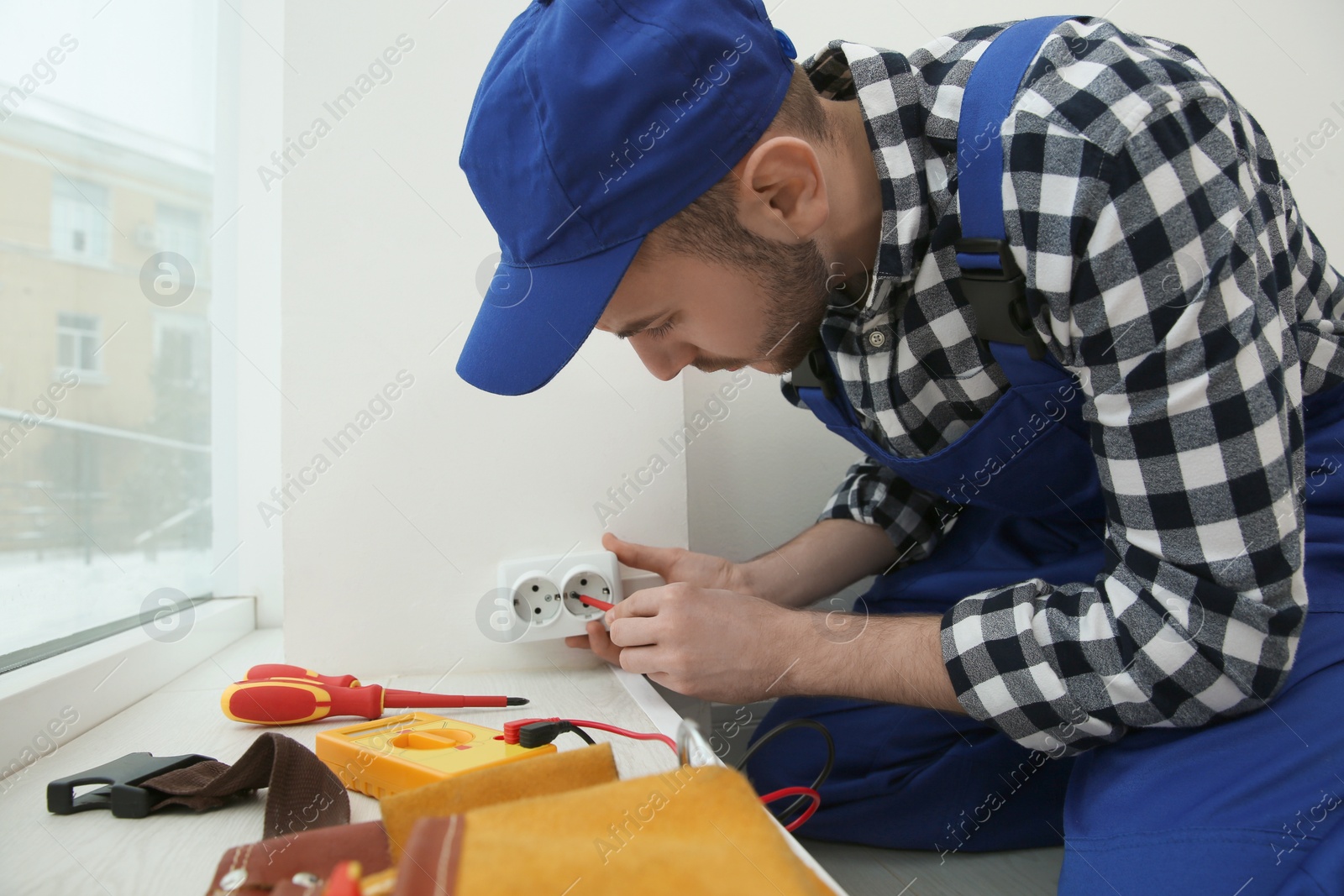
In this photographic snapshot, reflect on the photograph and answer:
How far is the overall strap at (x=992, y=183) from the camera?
614mm

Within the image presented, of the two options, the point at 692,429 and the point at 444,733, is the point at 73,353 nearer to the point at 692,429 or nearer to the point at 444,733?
the point at 444,733

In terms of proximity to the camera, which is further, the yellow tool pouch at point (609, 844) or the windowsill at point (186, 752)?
the windowsill at point (186, 752)

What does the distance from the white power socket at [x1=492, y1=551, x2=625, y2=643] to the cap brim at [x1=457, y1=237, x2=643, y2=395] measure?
11.2 inches

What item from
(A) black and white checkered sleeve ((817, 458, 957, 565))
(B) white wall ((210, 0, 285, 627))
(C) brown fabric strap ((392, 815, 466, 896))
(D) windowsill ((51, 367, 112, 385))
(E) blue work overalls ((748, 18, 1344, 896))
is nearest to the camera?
(C) brown fabric strap ((392, 815, 466, 896))

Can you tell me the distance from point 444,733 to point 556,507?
1.09ft

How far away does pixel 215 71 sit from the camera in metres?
1.27

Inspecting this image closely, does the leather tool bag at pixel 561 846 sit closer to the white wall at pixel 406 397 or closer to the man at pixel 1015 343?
the man at pixel 1015 343

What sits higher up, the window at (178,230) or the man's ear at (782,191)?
the window at (178,230)

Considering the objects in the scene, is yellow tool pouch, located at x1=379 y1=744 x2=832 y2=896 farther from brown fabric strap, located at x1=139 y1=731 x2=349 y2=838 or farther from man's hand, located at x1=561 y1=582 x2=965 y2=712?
man's hand, located at x1=561 y1=582 x2=965 y2=712

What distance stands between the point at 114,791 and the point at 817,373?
2.23 feet

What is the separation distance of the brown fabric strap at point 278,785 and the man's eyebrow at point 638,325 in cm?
38

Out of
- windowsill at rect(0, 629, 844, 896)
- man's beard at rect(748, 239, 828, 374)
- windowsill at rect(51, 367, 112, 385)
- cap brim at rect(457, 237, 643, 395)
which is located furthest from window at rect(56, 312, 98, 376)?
man's beard at rect(748, 239, 828, 374)

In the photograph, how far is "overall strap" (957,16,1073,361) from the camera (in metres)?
0.61

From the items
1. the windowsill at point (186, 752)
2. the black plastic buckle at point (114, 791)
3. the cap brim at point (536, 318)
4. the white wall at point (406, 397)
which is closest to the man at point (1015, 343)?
the cap brim at point (536, 318)
